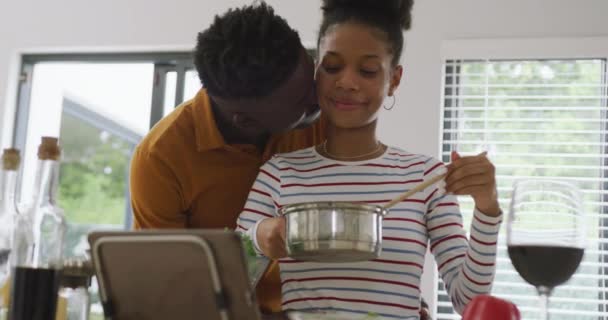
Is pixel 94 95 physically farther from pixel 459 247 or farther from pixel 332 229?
pixel 332 229

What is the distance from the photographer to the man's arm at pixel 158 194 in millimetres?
1753

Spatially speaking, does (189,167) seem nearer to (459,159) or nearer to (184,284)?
(459,159)

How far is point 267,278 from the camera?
5.43 ft

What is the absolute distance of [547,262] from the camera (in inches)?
34.0

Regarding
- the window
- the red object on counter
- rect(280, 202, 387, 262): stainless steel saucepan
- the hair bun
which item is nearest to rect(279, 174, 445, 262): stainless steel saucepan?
rect(280, 202, 387, 262): stainless steel saucepan

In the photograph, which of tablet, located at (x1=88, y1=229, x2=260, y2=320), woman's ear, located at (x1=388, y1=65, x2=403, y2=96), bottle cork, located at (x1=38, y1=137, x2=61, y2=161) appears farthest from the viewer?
woman's ear, located at (x1=388, y1=65, x2=403, y2=96)

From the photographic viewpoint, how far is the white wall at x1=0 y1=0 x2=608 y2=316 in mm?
3617

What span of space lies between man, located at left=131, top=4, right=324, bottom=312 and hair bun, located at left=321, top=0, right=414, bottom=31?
0.18 m

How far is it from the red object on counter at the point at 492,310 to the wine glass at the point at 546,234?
1.5 inches

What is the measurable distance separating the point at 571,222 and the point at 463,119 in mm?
2877

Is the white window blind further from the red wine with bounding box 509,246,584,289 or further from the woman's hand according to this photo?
the red wine with bounding box 509,246,584,289

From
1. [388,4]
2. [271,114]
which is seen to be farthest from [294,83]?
[388,4]

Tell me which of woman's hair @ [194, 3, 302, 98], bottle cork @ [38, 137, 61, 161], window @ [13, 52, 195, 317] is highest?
window @ [13, 52, 195, 317]

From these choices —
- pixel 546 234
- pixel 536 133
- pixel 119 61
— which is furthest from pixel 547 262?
pixel 119 61
